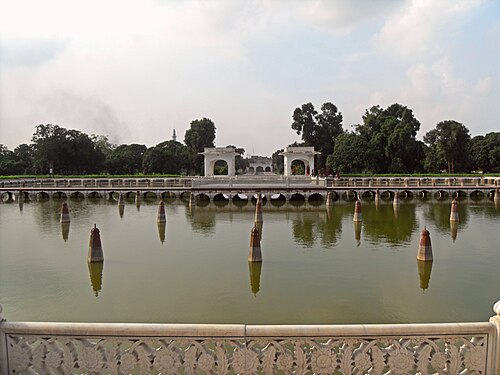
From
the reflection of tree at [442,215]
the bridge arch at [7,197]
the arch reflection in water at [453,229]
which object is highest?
the bridge arch at [7,197]

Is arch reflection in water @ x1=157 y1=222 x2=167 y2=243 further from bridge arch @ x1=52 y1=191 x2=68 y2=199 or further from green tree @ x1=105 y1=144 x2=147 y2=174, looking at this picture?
green tree @ x1=105 y1=144 x2=147 y2=174

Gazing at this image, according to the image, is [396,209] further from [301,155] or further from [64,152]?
[64,152]

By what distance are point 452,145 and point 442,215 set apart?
32348mm

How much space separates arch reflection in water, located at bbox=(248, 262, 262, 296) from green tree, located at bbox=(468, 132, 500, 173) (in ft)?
180

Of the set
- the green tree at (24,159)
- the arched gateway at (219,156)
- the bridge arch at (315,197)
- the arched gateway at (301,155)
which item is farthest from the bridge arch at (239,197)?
the green tree at (24,159)

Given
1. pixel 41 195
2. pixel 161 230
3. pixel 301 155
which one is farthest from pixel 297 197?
pixel 41 195

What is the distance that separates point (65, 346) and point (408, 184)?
41434mm

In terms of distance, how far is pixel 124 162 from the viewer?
241ft

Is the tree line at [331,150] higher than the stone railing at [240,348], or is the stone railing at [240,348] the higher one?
the tree line at [331,150]

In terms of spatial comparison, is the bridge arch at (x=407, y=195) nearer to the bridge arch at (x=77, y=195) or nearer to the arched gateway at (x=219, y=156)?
the arched gateway at (x=219, y=156)

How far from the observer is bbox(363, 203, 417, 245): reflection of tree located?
20.8m

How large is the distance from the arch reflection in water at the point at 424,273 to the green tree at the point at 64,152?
5800 cm

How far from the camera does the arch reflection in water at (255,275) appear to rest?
12.8 metres

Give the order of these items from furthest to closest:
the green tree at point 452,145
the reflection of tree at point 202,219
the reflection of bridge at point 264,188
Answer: the green tree at point 452,145, the reflection of bridge at point 264,188, the reflection of tree at point 202,219
